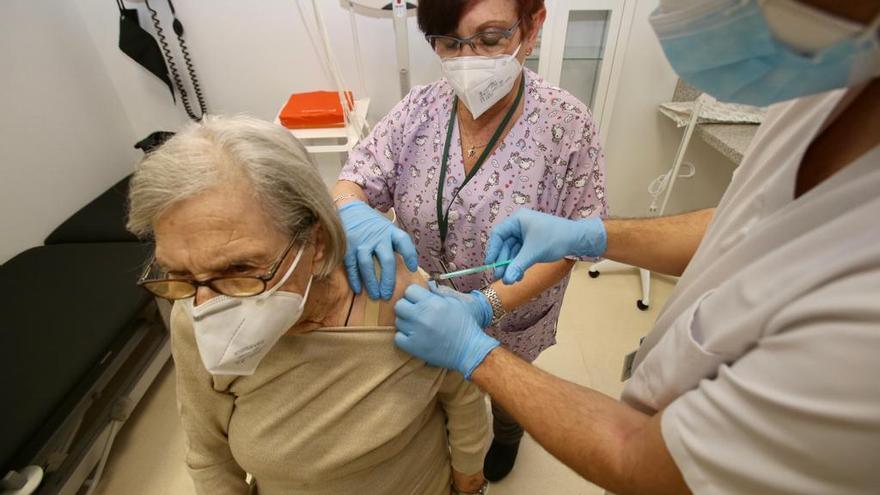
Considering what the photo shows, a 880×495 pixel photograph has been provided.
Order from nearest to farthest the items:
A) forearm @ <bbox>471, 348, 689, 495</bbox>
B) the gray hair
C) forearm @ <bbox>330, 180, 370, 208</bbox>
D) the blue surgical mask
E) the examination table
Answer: the blue surgical mask < forearm @ <bbox>471, 348, 689, 495</bbox> < the gray hair < forearm @ <bbox>330, 180, 370, 208</bbox> < the examination table

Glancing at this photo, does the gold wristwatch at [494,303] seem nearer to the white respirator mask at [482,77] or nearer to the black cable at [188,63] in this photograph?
the white respirator mask at [482,77]

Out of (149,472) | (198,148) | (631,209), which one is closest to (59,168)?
(149,472)

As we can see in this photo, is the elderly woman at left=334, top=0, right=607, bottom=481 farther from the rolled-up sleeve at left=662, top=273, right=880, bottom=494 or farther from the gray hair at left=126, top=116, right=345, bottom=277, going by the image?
the rolled-up sleeve at left=662, top=273, right=880, bottom=494

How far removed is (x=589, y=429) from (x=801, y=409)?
294mm

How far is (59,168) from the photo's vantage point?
233 cm

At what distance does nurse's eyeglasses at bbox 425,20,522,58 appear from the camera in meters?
1.08

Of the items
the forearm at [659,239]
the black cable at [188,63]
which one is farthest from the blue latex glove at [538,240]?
the black cable at [188,63]

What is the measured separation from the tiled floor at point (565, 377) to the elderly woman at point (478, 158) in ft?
2.91

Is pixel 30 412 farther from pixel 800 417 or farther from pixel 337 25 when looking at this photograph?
pixel 337 25

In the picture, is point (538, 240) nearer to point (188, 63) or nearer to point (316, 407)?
point (316, 407)

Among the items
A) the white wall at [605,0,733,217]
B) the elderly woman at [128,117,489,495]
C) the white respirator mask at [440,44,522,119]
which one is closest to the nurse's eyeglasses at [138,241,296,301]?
the elderly woman at [128,117,489,495]

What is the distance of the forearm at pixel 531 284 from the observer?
3.66 ft

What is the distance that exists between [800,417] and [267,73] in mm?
2841

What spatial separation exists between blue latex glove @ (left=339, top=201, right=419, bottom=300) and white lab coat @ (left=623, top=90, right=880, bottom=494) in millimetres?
565
